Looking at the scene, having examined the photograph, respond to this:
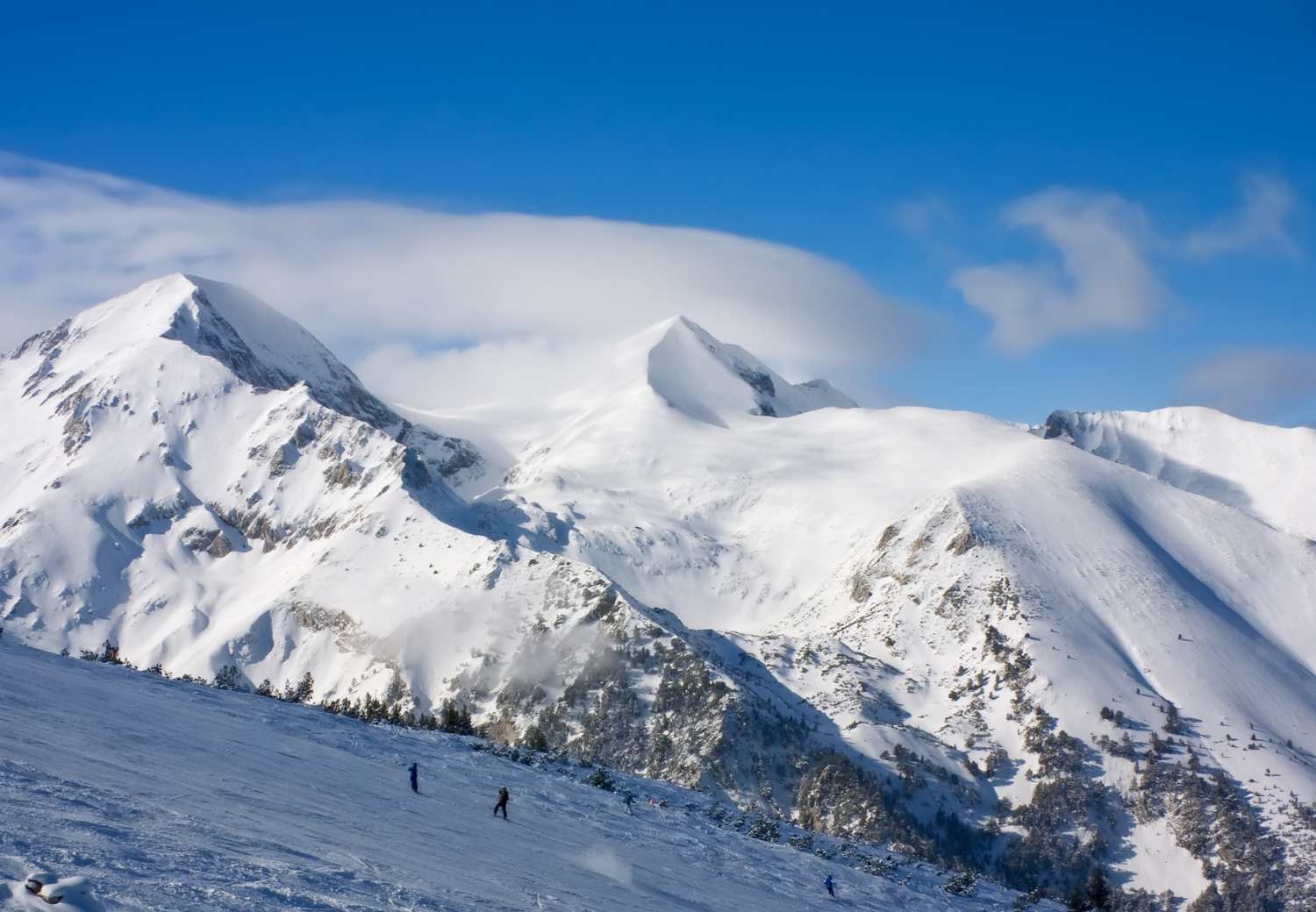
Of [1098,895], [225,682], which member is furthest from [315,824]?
[1098,895]

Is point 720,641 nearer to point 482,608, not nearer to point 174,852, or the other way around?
point 482,608

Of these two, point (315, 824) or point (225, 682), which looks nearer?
point (315, 824)

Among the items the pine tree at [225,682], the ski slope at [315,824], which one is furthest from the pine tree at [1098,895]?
the pine tree at [225,682]

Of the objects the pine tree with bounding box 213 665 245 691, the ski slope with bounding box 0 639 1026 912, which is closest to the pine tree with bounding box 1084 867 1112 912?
the ski slope with bounding box 0 639 1026 912

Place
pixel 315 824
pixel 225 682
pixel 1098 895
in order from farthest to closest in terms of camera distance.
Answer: pixel 225 682
pixel 1098 895
pixel 315 824

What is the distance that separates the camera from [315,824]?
3006 cm

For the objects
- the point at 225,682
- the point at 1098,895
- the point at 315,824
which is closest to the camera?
the point at 315,824

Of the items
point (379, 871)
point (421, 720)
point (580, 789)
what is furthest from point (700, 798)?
point (379, 871)

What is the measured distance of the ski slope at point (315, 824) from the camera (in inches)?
883

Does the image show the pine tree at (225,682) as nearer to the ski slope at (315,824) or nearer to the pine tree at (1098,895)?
the ski slope at (315,824)

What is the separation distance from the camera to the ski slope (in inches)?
883

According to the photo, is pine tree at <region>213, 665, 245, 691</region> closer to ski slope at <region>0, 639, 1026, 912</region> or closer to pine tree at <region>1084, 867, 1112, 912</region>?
ski slope at <region>0, 639, 1026, 912</region>

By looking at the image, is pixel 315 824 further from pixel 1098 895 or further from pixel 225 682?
pixel 1098 895

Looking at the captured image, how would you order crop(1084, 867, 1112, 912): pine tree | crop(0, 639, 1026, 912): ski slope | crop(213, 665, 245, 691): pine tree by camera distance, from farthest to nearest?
crop(213, 665, 245, 691): pine tree, crop(1084, 867, 1112, 912): pine tree, crop(0, 639, 1026, 912): ski slope
